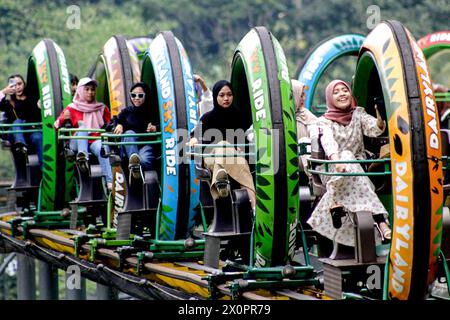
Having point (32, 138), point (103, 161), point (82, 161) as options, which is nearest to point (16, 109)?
point (32, 138)

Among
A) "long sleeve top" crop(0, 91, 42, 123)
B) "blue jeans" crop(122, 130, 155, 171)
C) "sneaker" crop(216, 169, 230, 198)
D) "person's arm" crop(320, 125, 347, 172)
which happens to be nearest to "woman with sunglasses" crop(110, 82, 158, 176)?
"blue jeans" crop(122, 130, 155, 171)

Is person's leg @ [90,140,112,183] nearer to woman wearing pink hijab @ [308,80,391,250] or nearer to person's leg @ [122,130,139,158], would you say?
person's leg @ [122,130,139,158]

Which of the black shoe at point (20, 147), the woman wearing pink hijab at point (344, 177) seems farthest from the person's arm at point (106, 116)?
the woman wearing pink hijab at point (344, 177)

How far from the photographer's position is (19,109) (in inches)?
542

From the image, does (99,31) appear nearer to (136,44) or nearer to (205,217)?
(136,44)

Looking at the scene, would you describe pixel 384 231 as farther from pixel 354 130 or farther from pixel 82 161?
pixel 82 161

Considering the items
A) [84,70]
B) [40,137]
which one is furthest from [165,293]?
[84,70]

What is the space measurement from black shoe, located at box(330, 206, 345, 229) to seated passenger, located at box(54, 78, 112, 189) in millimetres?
5107

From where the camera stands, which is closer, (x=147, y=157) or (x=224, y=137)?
(x=224, y=137)

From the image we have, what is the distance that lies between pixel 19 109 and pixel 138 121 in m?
3.69

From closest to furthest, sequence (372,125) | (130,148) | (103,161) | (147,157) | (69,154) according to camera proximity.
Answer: (372,125) → (147,157) → (130,148) → (103,161) → (69,154)

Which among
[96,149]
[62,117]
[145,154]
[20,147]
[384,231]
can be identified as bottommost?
[384,231]

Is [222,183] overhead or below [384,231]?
overhead

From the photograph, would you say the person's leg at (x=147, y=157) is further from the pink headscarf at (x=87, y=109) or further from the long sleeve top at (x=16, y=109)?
the long sleeve top at (x=16, y=109)
